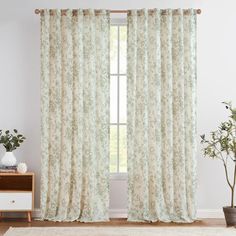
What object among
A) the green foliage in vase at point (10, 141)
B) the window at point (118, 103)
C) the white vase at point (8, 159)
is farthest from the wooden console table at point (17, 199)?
the window at point (118, 103)

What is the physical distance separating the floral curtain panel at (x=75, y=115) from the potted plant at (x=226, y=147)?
122 centimetres

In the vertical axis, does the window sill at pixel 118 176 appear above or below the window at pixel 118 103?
below

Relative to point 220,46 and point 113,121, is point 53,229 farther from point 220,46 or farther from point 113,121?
point 220,46

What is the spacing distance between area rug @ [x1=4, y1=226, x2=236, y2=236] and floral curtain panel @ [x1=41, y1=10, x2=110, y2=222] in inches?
20.5

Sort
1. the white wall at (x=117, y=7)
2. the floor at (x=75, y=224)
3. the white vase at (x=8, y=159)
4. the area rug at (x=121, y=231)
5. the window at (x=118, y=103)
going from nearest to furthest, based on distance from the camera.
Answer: the area rug at (x=121, y=231), the floor at (x=75, y=224), the white vase at (x=8, y=159), the white wall at (x=117, y=7), the window at (x=118, y=103)

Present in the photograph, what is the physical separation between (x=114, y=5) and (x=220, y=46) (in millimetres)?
1386

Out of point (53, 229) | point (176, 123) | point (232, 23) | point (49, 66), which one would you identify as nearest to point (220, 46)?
point (232, 23)

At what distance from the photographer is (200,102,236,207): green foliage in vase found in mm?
6211

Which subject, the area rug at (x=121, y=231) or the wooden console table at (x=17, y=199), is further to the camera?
the wooden console table at (x=17, y=199)

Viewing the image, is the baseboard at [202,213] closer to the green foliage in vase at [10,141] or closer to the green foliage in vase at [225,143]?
the green foliage in vase at [225,143]

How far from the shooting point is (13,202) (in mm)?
6254

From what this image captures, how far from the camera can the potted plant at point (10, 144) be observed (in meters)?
6.37

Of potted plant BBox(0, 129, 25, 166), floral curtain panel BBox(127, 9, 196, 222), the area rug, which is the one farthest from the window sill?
potted plant BBox(0, 129, 25, 166)

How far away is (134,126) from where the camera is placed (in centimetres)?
646
